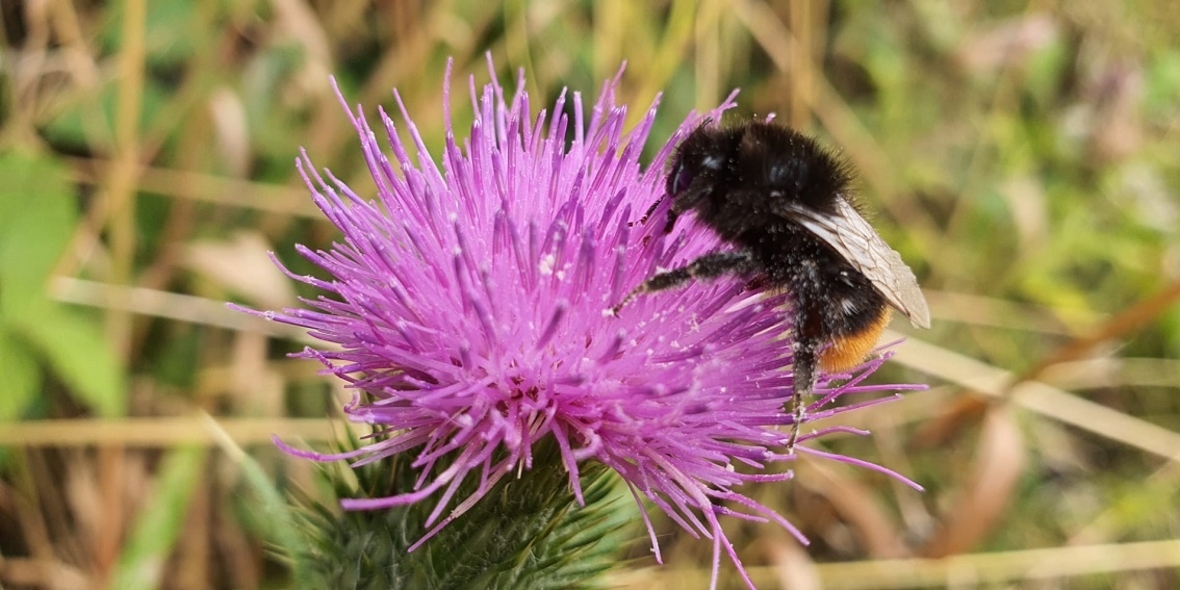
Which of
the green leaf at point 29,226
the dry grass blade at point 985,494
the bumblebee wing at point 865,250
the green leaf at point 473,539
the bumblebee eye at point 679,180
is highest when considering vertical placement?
the green leaf at point 29,226

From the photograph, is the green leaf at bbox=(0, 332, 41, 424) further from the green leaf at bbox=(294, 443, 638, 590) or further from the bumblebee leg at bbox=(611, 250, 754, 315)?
the bumblebee leg at bbox=(611, 250, 754, 315)

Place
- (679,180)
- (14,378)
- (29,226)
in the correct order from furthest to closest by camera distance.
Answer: (29,226) → (14,378) → (679,180)

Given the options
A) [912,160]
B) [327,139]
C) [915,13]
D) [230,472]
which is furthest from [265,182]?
[915,13]

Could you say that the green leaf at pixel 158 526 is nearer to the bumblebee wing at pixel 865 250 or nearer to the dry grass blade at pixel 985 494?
the bumblebee wing at pixel 865 250

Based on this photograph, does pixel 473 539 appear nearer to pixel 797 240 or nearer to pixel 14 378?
pixel 797 240

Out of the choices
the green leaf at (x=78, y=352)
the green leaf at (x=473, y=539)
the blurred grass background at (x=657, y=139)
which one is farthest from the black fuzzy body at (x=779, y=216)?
the green leaf at (x=78, y=352)

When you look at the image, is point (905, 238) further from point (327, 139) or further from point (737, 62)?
point (327, 139)

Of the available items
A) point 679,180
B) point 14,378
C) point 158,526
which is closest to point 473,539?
point 679,180
